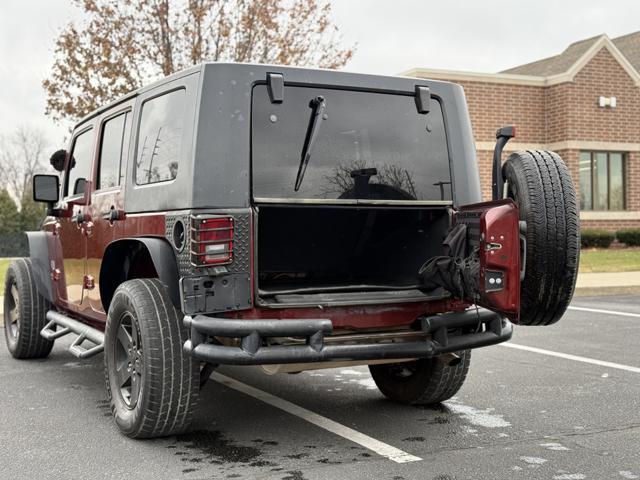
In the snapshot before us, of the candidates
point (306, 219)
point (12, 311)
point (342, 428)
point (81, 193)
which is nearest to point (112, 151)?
point (81, 193)

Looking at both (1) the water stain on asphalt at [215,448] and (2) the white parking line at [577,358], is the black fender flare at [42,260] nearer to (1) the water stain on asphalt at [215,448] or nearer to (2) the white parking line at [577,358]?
(1) the water stain on asphalt at [215,448]

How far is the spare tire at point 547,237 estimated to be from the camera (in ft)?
14.2

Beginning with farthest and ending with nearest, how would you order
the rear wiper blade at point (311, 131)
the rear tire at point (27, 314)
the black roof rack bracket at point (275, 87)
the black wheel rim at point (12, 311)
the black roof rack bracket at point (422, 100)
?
1. the black wheel rim at point (12, 311)
2. the rear tire at point (27, 314)
3. the black roof rack bracket at point (422, 100)
4. the rear wiper blade at point (311, 131)
5. the black roof rack bracket at point (275, 87)

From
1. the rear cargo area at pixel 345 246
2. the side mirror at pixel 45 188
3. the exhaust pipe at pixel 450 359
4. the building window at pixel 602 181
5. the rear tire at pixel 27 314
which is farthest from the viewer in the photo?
the building window at pixel 602 181

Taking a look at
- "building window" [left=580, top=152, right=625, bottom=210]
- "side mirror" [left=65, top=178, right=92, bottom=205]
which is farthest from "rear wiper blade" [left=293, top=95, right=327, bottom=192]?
"building window" [left=580, top=152, right=625, bottom=210]

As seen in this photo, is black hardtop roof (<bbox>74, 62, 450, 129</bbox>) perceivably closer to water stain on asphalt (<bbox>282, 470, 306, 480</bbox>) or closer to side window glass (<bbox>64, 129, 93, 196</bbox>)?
side window glass (<bbox>64, 129, 93, 196</bbox>)

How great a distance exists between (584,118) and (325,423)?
1971 cm

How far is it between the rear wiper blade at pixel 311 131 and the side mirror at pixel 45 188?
3.05m

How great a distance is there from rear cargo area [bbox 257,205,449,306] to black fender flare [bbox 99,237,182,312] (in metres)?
0.78

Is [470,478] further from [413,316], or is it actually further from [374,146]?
[374,146]

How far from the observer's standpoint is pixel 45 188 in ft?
22.4

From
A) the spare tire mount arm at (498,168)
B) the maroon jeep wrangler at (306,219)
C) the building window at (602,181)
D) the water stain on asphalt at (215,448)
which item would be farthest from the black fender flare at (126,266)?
the building window at (602,181)

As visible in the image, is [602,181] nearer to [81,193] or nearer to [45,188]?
[45,188]

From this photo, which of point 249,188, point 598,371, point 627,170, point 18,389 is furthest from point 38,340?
point 627,170
